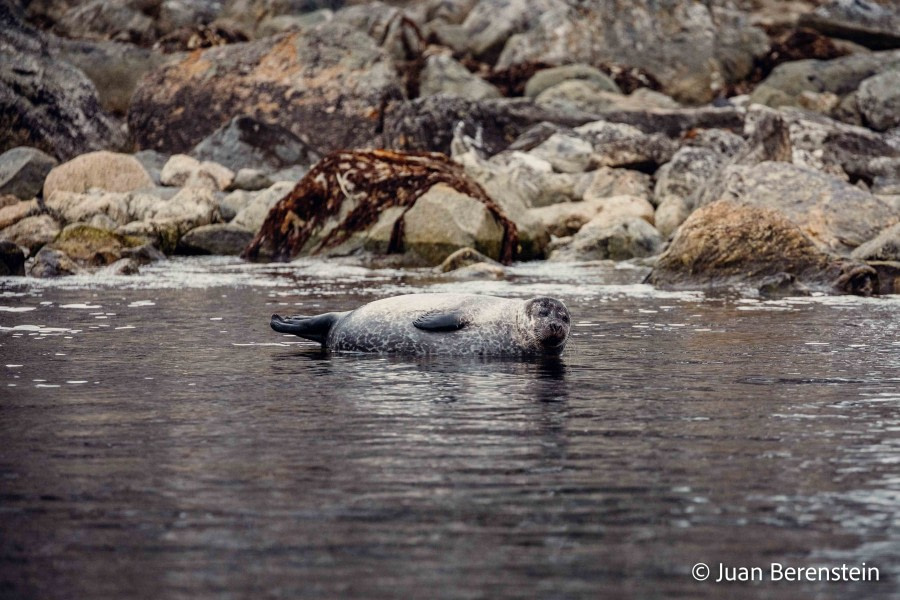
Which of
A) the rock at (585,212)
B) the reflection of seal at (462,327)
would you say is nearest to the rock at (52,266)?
the rock at (585,212)

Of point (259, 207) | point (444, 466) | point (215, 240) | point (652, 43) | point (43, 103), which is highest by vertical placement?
point (652, 43)

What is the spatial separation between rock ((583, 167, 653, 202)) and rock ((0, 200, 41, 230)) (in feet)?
28.9

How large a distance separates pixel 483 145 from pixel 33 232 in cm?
1044

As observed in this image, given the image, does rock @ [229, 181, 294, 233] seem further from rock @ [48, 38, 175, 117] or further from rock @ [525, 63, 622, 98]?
rock @ [48, 38, 175, 117]

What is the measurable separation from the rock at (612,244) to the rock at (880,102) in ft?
49.8

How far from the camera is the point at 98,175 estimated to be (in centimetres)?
2364

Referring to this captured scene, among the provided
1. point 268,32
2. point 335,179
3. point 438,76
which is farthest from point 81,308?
point 268,32

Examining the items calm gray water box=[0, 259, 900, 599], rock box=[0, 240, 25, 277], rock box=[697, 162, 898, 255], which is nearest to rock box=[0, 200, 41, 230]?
rock box=[0, 240, 25, 277]

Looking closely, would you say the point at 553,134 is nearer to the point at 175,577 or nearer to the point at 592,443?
the point at 592,443

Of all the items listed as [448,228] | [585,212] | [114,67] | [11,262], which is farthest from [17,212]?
[114,67]

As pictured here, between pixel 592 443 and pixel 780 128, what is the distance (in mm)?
17563

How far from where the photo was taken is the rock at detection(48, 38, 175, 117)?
3828cm

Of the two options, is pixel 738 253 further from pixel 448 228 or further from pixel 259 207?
pixel 259 207

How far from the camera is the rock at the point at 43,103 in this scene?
2767 cm
